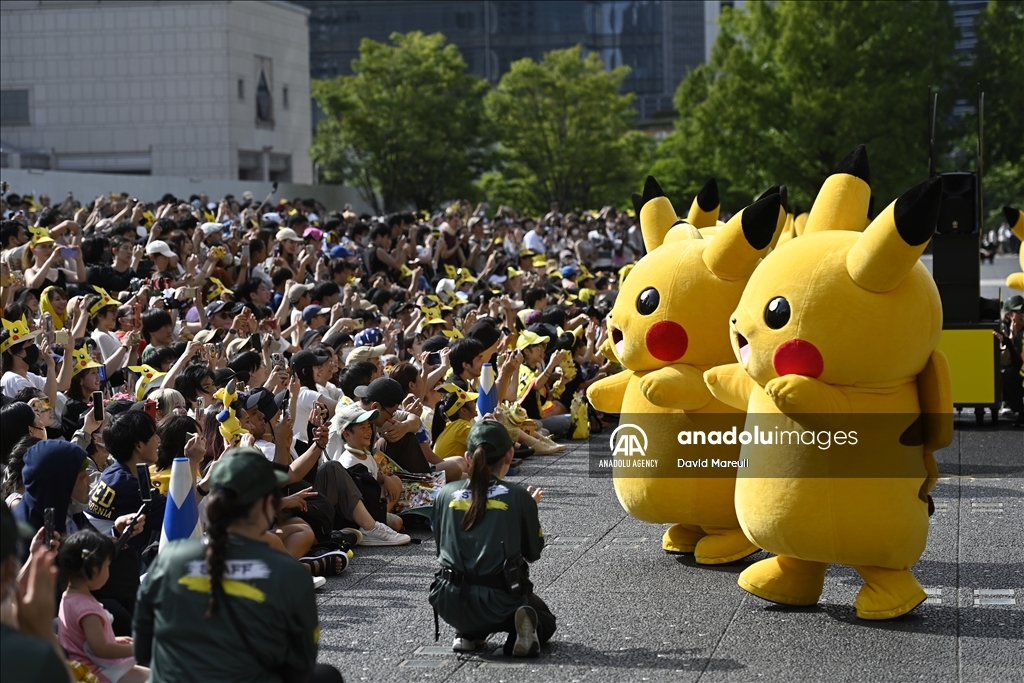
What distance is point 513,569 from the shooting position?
254 inches

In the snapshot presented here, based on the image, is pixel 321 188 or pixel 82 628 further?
pixel 321 188

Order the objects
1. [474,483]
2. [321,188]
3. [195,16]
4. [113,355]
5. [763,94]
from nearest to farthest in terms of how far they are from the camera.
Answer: [474,483]
[113,355]
[763,94]
[321,188]
[195,16]

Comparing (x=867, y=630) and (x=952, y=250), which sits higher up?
(x=952, y=250)

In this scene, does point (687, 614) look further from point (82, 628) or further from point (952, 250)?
point (952, 250)

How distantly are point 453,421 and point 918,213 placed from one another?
5.21 meters

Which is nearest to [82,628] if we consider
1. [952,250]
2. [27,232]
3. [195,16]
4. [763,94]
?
[27,232]

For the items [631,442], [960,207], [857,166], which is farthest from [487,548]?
[960,207]

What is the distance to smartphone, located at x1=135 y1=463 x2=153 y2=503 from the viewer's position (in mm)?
6465

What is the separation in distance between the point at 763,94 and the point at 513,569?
34602 mm

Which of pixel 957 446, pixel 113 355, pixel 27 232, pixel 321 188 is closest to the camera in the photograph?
pixel 113 355

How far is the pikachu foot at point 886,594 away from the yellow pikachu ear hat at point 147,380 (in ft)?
16.8

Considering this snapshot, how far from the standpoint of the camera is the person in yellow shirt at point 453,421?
1089 cm

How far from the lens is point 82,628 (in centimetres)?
559

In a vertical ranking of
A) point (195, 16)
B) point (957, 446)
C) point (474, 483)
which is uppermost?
point (195, 16)
